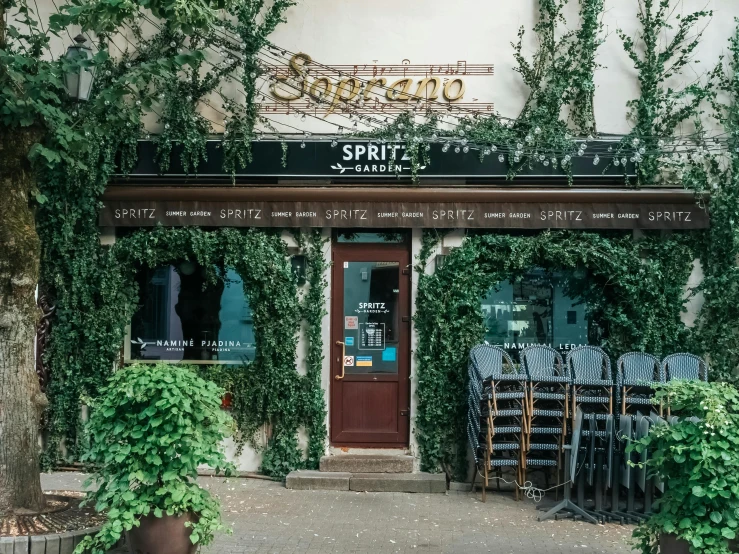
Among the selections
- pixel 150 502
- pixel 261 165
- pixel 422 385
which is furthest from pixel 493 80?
pixel 150 502

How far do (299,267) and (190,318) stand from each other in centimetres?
148

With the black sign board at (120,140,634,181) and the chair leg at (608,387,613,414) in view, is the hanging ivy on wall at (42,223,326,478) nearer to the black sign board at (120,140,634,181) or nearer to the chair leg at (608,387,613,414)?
the black sign board at (120,140,634,181)

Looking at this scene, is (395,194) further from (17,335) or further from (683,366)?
(17,335)

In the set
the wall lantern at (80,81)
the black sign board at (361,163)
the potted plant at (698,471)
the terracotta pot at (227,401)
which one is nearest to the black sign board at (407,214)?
the black sign board at (361,163)

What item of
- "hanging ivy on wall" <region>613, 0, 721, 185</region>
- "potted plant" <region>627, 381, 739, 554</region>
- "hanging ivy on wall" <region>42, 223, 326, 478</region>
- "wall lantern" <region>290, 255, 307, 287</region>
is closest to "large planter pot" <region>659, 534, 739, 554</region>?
"potted plant" <region>627, 381, 739, 554</region>

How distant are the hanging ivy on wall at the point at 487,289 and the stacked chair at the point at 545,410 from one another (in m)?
0.78

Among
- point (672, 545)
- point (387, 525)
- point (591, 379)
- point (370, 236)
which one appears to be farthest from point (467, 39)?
point (672, 545)

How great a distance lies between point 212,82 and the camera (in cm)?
1041

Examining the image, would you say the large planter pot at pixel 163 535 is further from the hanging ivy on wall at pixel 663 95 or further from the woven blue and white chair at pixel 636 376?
the hanging ivy on wall at pixel 663 95

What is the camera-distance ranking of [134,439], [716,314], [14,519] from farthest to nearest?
1. [716,314]
2. [14,519]
3. [134,439]

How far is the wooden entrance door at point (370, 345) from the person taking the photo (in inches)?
408

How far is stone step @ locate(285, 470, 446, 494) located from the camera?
9758mm

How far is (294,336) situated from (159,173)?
2.50m

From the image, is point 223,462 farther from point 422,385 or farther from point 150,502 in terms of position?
point 422,385
